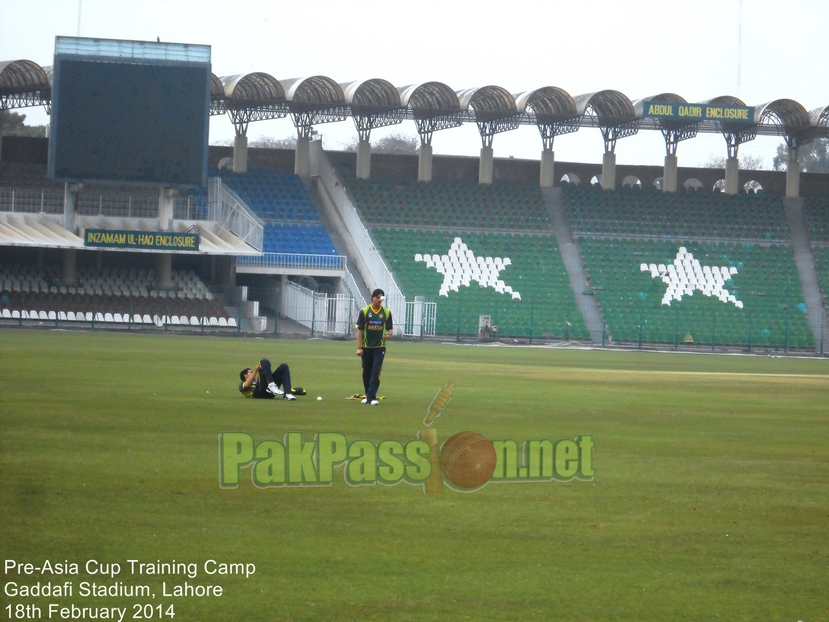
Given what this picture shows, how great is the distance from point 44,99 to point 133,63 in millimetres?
10792

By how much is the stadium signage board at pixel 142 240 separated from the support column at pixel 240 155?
1161 centimetres

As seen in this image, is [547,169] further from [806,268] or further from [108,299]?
[108,299]

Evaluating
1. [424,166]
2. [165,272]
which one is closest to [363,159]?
[424,166]

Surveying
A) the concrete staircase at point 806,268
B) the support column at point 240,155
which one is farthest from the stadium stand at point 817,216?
the support column at point 240,155

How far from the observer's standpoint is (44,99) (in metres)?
58.5

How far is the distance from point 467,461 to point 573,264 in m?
49.1

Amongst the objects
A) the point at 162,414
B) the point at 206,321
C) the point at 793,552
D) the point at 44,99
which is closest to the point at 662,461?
the point at 793,552

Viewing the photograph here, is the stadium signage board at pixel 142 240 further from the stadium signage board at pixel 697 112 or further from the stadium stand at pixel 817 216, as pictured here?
the stadium stand at pixel 817 216

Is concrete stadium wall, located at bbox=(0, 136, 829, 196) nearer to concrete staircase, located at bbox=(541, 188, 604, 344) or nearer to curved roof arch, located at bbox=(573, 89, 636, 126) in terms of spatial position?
concrete staircase, located at bbox=(541, 188, 604, 344)

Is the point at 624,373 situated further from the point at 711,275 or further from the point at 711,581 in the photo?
the point at 711,275

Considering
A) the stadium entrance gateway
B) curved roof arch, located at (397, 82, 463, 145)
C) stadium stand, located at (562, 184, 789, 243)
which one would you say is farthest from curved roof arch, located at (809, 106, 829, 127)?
the stadium entrance gateway

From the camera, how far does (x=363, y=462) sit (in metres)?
11.4

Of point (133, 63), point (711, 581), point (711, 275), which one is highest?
point (133, 63)

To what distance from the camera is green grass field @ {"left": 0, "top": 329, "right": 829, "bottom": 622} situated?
6.59 metres
